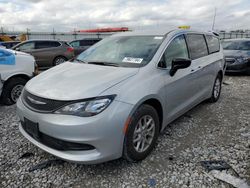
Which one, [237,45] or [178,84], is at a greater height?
[237,45]

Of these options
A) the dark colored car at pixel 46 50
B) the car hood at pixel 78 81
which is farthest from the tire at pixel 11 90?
the dark colored car at pixel 46 50

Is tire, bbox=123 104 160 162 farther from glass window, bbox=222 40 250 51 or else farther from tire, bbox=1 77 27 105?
glass window, bbox=222 40 250 51

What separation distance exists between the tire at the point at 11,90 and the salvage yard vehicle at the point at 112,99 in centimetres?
206

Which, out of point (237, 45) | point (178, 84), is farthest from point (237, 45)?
point (178, 84)

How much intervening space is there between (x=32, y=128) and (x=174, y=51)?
2.22m

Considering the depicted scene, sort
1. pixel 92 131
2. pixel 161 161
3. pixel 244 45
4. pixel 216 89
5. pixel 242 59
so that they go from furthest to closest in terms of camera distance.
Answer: pixel 244 45
pixel 242 59
pixel 216 89
pixel 161 161
pixel 92 131

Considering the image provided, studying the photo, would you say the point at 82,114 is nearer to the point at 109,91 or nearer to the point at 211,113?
the point at 109,91

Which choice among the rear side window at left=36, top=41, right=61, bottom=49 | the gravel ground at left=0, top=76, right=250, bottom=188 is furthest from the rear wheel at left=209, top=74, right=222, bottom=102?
the rear side window at left=36, top=41, right=61, bottom=49

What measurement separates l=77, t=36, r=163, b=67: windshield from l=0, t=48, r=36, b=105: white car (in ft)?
6.52

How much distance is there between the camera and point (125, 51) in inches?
Result: 123

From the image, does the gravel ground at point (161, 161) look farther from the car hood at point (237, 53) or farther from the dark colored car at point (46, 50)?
the dark colored car at point (46, 50)

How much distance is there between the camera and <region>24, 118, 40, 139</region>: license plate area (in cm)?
231

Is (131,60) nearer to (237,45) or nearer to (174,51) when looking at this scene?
(174,51)

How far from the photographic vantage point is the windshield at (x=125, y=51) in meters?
2.83
